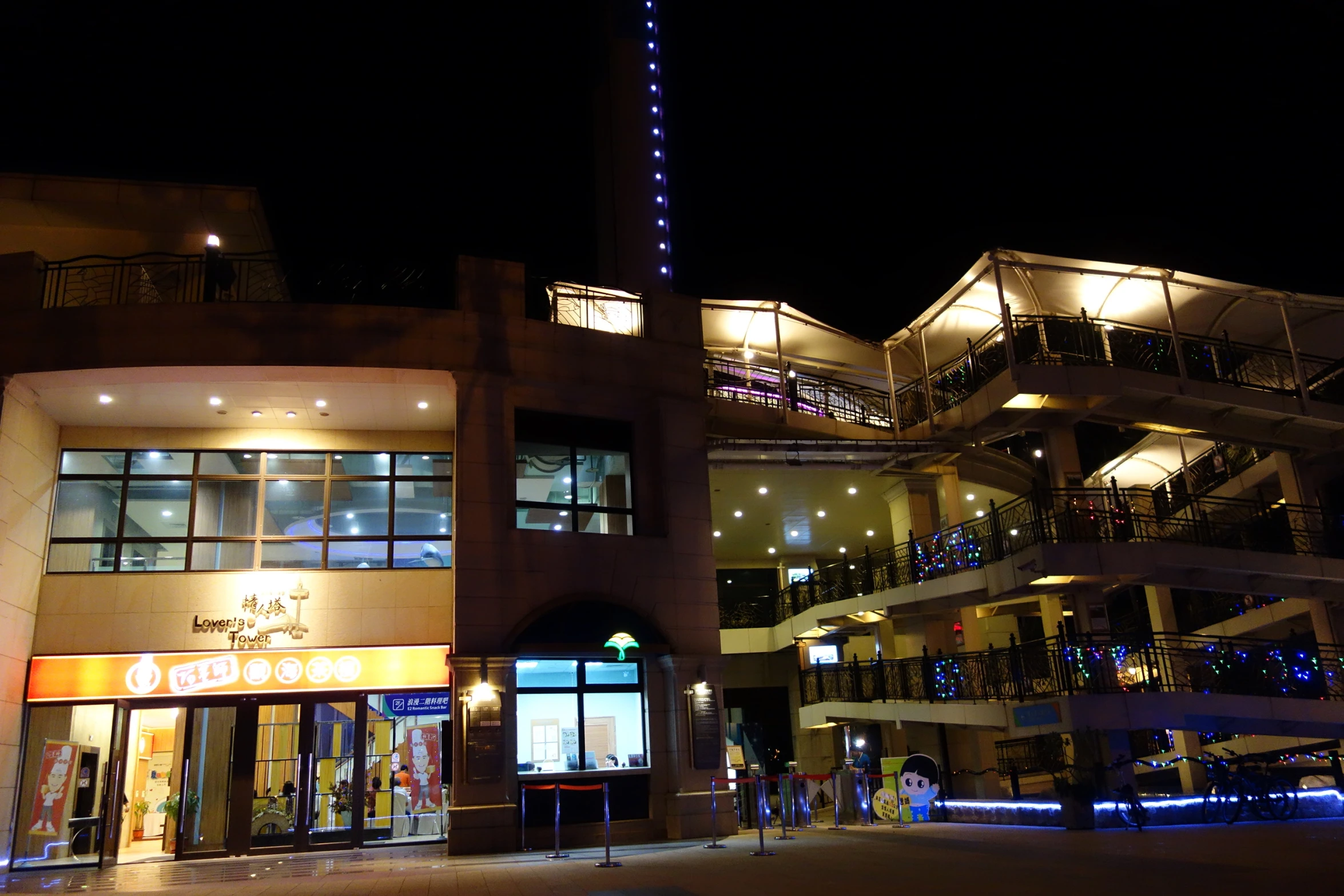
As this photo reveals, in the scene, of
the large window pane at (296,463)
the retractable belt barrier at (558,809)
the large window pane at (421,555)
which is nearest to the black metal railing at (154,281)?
the large window pane at (296,463)

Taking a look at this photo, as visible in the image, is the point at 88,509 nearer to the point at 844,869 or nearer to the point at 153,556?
the point at 153,556

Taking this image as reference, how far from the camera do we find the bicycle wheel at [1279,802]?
16.2 meters

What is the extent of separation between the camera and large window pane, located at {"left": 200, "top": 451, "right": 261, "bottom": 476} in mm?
18297

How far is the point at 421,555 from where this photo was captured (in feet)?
60.1

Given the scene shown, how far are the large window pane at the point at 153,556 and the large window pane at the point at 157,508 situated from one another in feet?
0.54

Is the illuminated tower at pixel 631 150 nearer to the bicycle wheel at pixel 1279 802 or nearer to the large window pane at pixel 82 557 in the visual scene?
the large window pane at pixel 82 557

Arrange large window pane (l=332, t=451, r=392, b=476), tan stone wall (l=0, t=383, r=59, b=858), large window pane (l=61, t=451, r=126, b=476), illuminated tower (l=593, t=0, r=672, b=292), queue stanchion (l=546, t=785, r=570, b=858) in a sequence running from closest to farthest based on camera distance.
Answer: queue stanchion (l=546, t=785, r=570, b=858) < tan stone wall (l=0, t=383, r=59, b=858) < large window pane (l=61, t=451, r=126, b=476) < large window pane (l=332, t=451, r=392, b=476) < illuminated tower (l=593, t=0, r=672, b=292)

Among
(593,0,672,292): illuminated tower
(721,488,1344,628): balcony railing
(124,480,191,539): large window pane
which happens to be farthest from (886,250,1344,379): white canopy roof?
(124,480,191,539): large window pane

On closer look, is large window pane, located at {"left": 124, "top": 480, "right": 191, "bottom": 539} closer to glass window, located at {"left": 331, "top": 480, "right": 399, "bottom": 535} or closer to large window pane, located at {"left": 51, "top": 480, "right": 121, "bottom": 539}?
large window pane, located at {"left": 51, "top": 480, "right": 121, "bottom": 539}

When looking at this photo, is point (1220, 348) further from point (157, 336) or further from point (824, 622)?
point (157, 336)

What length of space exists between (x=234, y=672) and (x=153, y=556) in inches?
109

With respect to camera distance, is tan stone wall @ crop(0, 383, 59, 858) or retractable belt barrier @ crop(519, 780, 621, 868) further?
tan stone wall @ crop(0, 383, 59, 858)

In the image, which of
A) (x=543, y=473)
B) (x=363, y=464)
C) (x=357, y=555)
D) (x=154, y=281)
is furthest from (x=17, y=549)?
(x=543, y=473)

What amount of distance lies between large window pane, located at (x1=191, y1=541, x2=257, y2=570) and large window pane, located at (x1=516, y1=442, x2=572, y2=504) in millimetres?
5321
